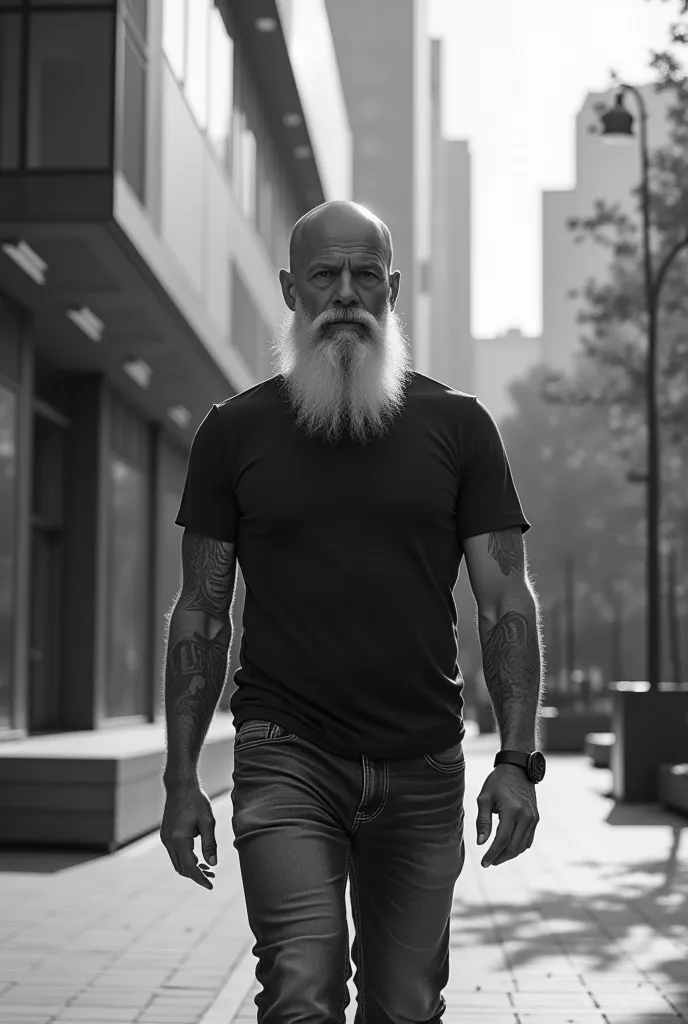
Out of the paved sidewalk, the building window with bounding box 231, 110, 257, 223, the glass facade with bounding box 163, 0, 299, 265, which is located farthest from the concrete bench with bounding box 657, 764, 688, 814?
the building window with bounding box 231, 110, 257, 223

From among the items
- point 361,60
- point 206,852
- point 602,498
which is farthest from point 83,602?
point 361,60

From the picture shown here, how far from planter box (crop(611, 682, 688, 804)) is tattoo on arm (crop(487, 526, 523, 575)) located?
50.1ft

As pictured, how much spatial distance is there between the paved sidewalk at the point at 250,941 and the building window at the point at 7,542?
3.21 m

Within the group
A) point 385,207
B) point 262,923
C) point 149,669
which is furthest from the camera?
point 385,207

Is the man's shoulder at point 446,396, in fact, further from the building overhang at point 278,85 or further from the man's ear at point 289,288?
the building overhang at point 278,85

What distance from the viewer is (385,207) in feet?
414

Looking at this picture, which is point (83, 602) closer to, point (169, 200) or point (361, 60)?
point (169, 200)

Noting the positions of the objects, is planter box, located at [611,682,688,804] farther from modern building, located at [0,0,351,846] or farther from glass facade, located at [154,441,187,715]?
glass facade, located at [154,441,187,715]

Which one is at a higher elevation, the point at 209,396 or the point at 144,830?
the point at 209,396

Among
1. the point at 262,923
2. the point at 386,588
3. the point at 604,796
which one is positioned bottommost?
the point at 604,796

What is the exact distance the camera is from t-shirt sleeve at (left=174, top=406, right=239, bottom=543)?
3834 mm

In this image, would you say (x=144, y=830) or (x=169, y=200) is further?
(x=169, y=200)

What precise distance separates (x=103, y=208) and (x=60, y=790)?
14.5 feet

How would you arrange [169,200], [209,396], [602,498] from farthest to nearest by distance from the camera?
[602,498], [209,396], [169,200]
